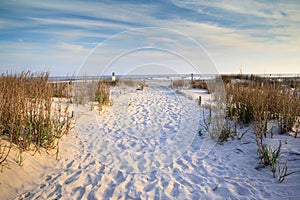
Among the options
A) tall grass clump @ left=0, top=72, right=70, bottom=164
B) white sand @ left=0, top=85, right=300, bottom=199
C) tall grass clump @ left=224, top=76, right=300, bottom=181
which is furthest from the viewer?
tall grass clump @ left=224, top=76, right=300, bottom=181

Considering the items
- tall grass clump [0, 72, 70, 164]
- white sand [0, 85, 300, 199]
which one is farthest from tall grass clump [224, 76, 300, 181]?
tall grass clump [0, 72, 70, 164]

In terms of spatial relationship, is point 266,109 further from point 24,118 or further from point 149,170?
point 24,118

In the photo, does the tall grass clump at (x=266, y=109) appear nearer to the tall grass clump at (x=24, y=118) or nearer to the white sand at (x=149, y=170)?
the white sand at (x=149, y=170)

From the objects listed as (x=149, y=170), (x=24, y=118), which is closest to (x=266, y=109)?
(x=149, y=170)

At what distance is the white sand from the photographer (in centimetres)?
241

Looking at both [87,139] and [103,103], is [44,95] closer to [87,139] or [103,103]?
[87,139]

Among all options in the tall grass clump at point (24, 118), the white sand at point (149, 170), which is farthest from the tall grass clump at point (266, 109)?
the tall grass clump at point (24, 118)

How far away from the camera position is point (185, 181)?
8.83 ft

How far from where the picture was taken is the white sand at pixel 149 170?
241cm

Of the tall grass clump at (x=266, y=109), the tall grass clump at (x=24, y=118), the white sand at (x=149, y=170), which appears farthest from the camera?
the tall grass clump at (x=266, y=109)

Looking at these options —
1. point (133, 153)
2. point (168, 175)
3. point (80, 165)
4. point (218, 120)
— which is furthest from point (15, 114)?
point (218, 120)

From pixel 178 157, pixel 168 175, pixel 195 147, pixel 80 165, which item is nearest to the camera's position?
pixel 168 175

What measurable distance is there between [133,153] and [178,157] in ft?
2.83

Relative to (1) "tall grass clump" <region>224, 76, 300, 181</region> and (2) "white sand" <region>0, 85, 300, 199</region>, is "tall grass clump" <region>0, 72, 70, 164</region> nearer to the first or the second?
(2) "white sand" <region>0, 85, 300, 199</region>
